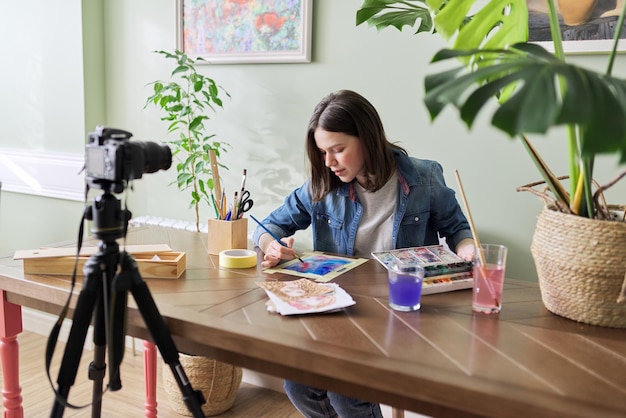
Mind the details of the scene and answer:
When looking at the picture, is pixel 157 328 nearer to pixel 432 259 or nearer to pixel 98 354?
pixel 98 354

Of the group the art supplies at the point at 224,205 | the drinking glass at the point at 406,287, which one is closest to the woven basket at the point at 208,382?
the art supplies at the point at 224,205

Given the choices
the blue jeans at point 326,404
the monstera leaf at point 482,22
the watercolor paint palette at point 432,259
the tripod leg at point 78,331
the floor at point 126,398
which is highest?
the monstera leaf at point 482,22

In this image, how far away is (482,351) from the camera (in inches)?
39.2

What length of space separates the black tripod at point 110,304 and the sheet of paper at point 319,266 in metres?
0.43

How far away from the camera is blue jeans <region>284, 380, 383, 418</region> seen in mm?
1575

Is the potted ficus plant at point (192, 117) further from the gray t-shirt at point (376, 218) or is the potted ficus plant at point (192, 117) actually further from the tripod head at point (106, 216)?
the tripod head at point (106, 216)

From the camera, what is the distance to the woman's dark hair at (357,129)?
5.47ft

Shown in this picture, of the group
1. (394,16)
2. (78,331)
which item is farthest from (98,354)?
(394,16)

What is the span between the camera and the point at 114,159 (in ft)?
3.43

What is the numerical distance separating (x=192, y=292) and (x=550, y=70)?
2.90 ft

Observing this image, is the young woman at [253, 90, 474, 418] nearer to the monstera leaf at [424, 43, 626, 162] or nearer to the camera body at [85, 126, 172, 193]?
the camera body at [85, 126, 172, 193]

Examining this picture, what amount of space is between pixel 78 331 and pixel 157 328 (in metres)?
0.16

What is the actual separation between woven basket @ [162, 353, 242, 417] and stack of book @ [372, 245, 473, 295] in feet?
3.43

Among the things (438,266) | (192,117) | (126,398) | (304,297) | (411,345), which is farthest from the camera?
(192,117)
